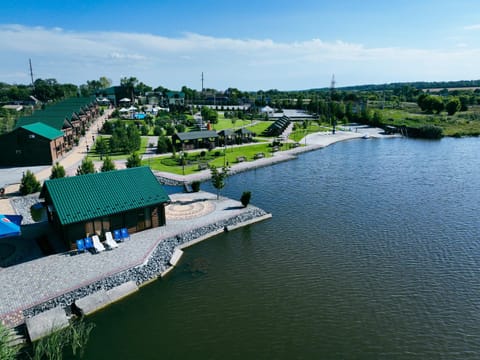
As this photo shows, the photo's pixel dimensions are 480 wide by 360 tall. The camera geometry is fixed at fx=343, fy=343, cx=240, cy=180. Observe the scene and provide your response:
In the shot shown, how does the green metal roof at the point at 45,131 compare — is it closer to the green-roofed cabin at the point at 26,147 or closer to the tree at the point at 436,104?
the green-roofed cabin at the point at 26,147

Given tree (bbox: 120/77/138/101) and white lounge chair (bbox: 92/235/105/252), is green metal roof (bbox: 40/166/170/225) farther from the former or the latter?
tree (bbox: 120/77/138/101)

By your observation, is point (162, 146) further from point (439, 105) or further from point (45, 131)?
point (439, 105)

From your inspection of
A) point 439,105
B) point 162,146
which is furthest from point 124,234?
point 439,105

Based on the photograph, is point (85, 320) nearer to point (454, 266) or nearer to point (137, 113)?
point (454, 266)

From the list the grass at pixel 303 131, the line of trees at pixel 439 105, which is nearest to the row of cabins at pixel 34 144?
the grass at pixel 303 131

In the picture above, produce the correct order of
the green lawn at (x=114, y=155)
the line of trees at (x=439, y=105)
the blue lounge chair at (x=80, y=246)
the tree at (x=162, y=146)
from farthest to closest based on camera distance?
the line of trees at (x=439, y=105) < the tree at (x=162, y=146) < the green lawn at (x=114, y=155) < the blue lounge chair at (x=80, y=246)

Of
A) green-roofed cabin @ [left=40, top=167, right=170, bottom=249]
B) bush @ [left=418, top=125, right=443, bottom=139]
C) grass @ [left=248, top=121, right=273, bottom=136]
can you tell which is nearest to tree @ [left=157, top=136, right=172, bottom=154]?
grass @ [left=248, top=121, right=273, bottom=136]
